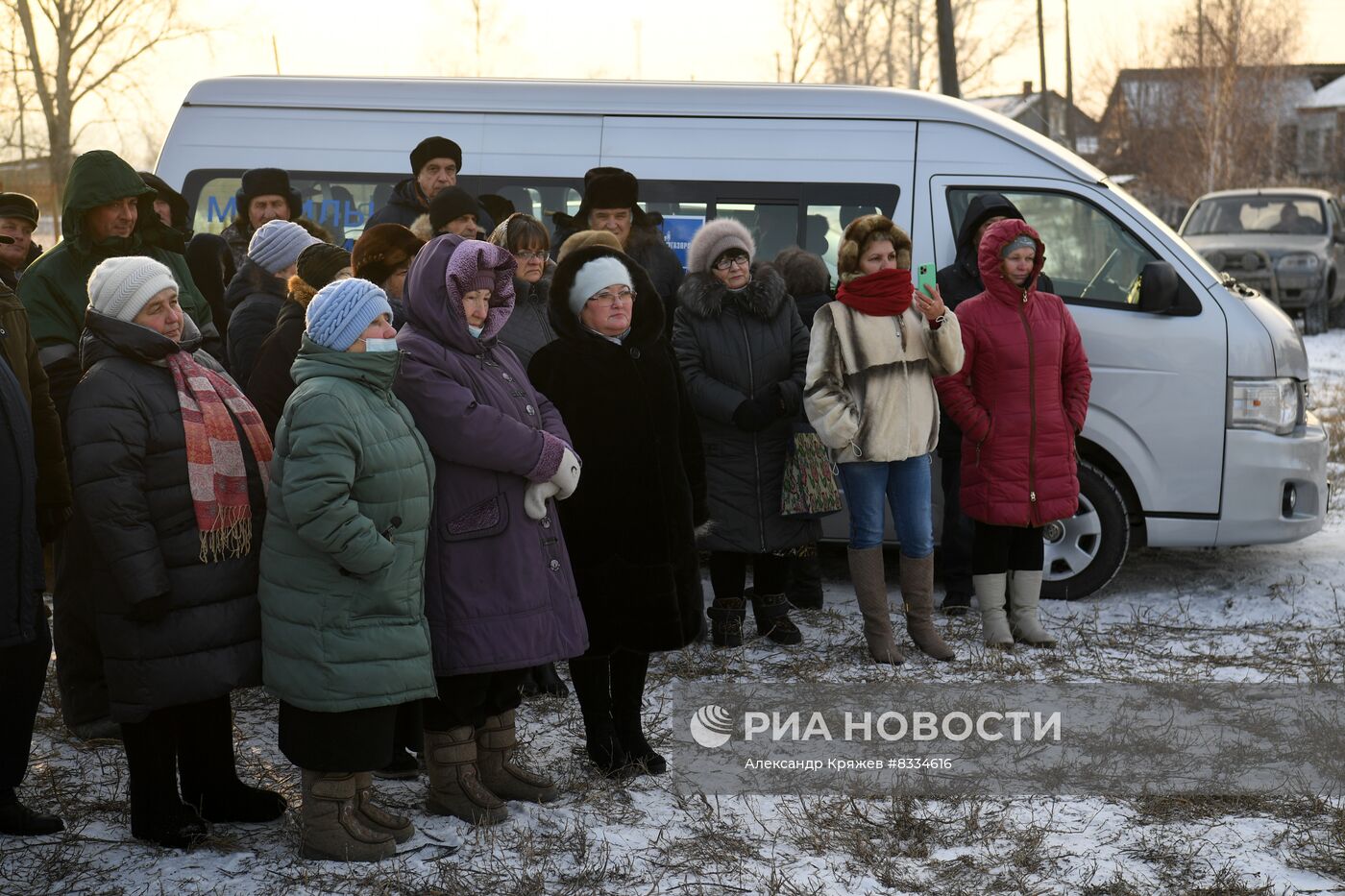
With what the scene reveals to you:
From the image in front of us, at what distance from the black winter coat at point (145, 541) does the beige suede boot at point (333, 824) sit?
34 centimetres

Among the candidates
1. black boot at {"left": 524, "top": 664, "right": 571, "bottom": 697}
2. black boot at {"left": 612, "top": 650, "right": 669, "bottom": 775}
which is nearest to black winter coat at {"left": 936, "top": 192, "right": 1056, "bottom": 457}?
black boot at {"left": 524, "top": 664, "right": 571, "bottom": 697}

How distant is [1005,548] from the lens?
6.18 metres

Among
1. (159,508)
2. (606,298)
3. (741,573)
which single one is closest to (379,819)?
(159,508)

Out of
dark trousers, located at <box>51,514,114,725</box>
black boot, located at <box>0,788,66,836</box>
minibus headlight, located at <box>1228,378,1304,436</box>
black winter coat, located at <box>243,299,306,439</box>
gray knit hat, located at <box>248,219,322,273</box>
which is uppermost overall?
gray knit hat, located at <box>248,219,322,273</box>

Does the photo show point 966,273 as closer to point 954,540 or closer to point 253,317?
point 954,540

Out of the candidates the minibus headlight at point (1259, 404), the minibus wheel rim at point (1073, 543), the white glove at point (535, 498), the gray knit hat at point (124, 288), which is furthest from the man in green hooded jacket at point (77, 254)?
the minibus headlight at point (1259, 404)

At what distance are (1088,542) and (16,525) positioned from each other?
4832 mm

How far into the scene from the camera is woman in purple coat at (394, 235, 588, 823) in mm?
4027

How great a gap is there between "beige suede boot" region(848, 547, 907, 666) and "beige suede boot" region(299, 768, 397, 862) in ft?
8.74

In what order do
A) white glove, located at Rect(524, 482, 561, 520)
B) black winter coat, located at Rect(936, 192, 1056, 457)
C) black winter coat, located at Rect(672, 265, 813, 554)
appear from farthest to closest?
black winter coat, located at Rect(936, 192, 1056, 457) < black winter coat, located at Rect(672, 265, 813, 554) < white glove, located at Rect(524, 482, 561, 520)

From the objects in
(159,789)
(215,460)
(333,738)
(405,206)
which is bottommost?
(159,789)

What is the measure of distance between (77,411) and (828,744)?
277 cm

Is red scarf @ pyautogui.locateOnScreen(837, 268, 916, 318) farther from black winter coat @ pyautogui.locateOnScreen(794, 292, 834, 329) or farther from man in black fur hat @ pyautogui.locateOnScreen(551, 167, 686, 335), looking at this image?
man in black fur hat @ pyautogui.locateOnScreen(551, 167, 686, 335)

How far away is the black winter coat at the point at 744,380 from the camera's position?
19.9ft
